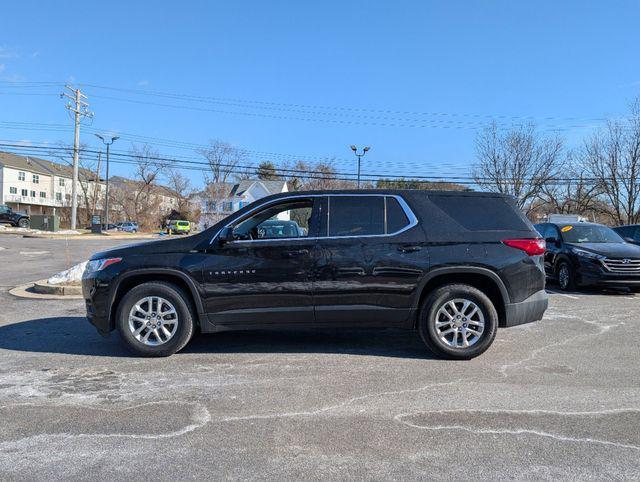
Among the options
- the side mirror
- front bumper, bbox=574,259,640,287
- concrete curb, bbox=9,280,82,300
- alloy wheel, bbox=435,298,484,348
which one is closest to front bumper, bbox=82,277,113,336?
the side mirror

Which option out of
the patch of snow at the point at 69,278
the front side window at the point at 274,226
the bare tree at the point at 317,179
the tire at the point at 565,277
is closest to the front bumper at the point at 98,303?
the front side window at the point at 274,226

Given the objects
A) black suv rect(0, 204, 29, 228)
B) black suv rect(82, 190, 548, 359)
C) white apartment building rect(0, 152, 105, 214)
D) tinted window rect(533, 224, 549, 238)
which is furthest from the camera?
white apartment building rect(0, 152, 105, 214)

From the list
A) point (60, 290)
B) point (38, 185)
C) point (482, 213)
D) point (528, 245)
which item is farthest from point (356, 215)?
point (38, 185)

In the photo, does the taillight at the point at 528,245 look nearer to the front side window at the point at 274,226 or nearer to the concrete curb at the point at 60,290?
the front side window at the point at 274,226

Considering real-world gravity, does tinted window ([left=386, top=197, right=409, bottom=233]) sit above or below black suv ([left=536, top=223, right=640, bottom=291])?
above

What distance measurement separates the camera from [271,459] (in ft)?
10.6

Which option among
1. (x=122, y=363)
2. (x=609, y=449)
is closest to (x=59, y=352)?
(x=122, y=363)

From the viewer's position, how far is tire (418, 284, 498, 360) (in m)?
5.39

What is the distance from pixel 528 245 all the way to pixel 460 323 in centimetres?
115

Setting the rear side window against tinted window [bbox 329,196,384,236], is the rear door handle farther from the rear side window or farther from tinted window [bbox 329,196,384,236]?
the rear side window

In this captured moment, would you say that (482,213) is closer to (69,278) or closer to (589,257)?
(589,257)

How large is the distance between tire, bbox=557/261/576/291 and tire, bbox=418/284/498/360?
6.73 m

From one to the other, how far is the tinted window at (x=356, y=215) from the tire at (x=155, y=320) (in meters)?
1.83

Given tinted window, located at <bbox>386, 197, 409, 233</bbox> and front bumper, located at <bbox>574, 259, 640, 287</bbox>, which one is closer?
tinted window, located at <bbox>386, 197, 409, 233</bbox>
